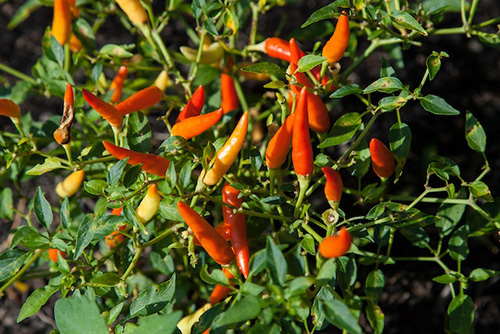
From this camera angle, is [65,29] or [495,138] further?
[495,138]

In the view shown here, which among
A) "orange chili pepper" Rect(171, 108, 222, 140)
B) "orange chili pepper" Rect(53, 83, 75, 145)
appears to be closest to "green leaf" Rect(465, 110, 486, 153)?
"orange chili pepper" Rect(171, 108, 222, 140)

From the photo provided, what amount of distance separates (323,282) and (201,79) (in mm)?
1009

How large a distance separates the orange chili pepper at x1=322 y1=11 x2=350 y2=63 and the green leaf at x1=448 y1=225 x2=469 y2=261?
0.68 m

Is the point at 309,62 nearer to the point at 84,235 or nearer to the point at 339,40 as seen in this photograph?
the point at 339,40

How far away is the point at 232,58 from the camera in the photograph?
207 cm

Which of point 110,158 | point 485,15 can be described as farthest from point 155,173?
point 485,15

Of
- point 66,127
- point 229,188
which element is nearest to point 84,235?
point 66,127

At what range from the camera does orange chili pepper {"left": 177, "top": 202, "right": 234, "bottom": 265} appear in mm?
1329

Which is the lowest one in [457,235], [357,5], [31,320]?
[31,320]

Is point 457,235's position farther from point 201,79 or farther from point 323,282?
point 201,79

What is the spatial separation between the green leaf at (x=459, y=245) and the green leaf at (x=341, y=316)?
0.70 metres

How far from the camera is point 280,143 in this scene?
1.46 metres

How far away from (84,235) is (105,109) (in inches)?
14.2

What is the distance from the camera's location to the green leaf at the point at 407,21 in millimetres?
1343
